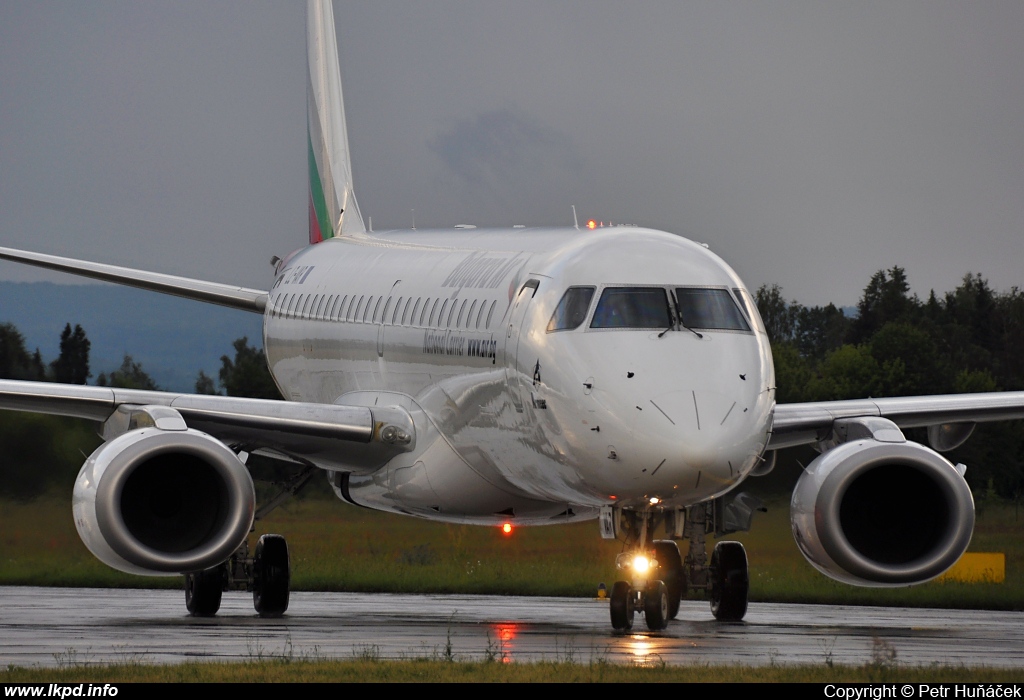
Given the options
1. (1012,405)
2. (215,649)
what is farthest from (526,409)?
(1012,405)

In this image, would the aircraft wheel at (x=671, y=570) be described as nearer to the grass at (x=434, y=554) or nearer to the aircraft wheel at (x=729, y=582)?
the aircraft wheel at (x=729, y=582)

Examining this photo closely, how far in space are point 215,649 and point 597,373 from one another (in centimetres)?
416

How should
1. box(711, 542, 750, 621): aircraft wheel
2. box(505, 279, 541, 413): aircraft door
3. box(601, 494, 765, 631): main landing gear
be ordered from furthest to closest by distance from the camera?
1. box(711, 542, 750, 621): aircraft wheel
2. box(505, 279, 541, 413): aircraft door
3. box(601, 494, 765, 631): main landing gear

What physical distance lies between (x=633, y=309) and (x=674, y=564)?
20.1 feet

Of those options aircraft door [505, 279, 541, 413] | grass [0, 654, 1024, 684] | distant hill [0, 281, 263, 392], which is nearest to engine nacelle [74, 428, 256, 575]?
aircraft door [505, 279, 541, 413]

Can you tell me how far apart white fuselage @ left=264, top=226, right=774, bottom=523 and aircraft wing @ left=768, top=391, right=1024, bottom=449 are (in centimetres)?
234

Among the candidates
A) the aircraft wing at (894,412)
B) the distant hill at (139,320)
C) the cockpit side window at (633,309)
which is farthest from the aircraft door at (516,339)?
the distant hill at (139,320)

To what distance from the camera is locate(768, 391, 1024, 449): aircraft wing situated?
20828mm

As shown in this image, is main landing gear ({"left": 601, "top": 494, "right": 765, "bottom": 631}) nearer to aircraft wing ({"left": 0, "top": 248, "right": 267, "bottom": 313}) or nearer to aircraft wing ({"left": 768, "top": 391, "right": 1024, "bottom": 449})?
aircraft wing ({"left": 768, "top": 391, "right": 1024, "bottom": 449})

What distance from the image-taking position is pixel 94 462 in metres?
18.8

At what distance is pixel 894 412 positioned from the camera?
21234 mm

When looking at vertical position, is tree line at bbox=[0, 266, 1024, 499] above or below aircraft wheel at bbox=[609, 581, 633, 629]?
above

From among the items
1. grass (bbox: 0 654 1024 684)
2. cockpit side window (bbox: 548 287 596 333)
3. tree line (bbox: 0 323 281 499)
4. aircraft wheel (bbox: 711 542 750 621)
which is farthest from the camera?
tree line (bbox: 0 323 281 499)

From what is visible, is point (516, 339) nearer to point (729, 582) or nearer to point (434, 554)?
point (729, 582)
